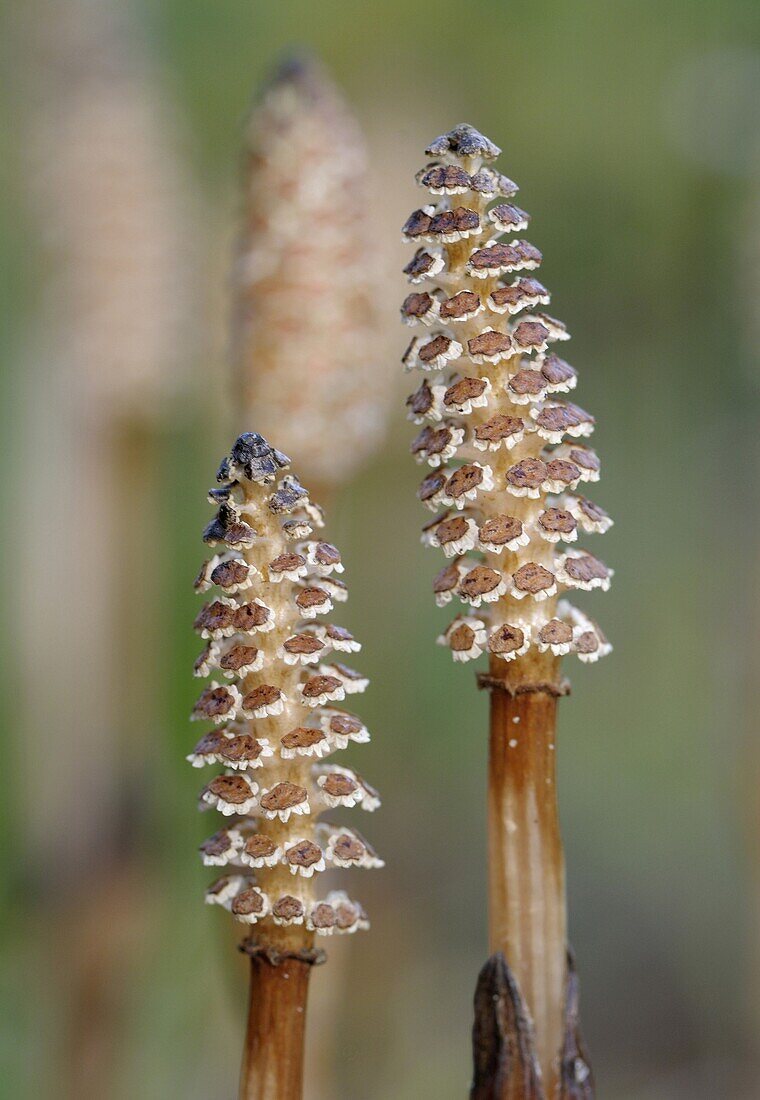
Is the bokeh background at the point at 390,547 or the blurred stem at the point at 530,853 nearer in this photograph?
the blurred stem at the point at 530,853

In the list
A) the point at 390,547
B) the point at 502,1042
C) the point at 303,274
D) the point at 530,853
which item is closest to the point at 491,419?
the point at 530,853

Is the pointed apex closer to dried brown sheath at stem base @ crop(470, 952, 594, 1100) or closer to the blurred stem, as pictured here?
the blurred stem

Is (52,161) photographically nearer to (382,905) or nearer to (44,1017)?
(44,1017)

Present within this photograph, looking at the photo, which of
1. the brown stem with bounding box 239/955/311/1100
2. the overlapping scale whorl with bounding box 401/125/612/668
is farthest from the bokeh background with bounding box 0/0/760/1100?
the overlapping scale whorl with bounding box 401/125/612/668

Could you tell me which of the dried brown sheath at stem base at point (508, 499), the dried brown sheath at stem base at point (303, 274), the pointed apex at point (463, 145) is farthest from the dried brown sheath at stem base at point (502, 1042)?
the dried brown sheath at stem base at point (303, 274)

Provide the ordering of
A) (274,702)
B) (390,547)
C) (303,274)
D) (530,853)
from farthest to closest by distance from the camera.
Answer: (390,547) < (303,274) < (530,853) < (274,702)

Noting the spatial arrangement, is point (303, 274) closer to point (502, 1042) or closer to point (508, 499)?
point (508, 499)

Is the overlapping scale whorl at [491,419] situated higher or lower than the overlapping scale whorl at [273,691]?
higher

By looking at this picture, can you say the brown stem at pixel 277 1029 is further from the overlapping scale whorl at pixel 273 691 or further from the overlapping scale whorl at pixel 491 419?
the overlapping scale whorl at pixel 491 419
